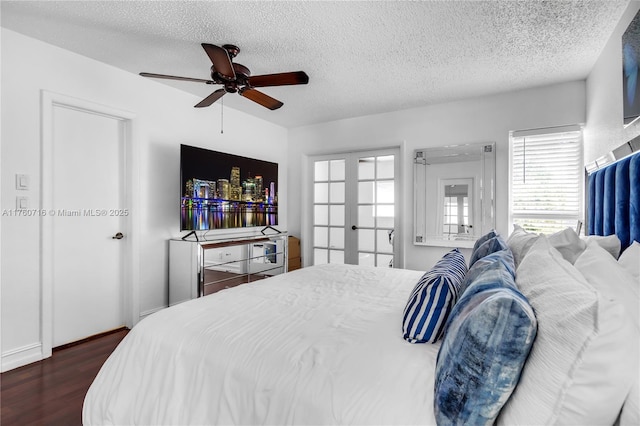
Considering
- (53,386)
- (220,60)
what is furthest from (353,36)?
(53,386)

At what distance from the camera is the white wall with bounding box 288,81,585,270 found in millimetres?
3422

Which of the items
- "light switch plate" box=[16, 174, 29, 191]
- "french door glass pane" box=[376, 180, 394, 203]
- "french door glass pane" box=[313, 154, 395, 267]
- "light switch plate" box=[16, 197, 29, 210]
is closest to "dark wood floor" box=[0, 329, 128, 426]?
"light switch plate" box=[16, 197, 29, 210]

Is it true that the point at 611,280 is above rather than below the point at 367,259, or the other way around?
above

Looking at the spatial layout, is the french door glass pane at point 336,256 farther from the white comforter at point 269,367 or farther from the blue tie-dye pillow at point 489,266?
the blue tie-dye pillow at point 489,266

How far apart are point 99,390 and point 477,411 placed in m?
1.63

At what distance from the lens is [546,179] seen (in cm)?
344

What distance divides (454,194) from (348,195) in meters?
1.52

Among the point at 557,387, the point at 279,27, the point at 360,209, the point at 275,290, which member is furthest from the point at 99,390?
the point at 360,209

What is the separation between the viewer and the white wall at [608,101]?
7.13ft

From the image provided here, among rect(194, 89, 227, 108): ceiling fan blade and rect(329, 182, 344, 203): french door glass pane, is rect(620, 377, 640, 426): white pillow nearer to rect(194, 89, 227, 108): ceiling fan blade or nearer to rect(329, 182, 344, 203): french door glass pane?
rect(194, 89, 227, 108): ceiling fan blade

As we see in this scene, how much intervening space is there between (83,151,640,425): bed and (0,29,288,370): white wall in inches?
62.5

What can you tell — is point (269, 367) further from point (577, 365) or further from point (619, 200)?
point (619, 200)

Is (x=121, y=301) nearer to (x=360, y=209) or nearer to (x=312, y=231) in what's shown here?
(x=312, y=231)

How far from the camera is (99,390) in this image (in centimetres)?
152
